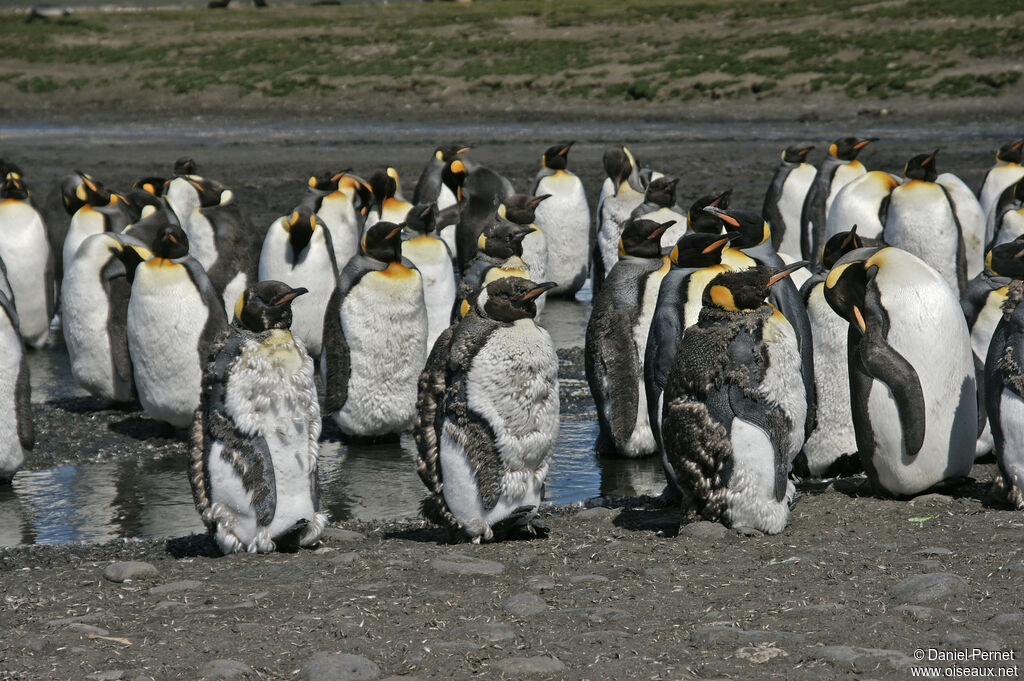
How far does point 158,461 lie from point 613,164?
18.9 ft

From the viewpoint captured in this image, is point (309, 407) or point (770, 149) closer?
point (309, 407)

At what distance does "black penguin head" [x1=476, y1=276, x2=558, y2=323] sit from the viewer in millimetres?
4777

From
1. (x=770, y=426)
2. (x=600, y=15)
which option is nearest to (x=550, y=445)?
(x=770, y=426)

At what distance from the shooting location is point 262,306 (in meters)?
4.74

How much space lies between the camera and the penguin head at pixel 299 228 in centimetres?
901

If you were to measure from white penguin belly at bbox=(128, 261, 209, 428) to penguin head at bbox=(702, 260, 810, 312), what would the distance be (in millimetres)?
3622

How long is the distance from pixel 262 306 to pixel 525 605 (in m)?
1.63

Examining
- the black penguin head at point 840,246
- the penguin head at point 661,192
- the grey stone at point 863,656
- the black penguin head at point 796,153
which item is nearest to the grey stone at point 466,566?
the grey stone at point 863,656

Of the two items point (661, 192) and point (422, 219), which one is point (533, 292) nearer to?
point (422, 219)

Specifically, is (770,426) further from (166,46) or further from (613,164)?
(166,46)

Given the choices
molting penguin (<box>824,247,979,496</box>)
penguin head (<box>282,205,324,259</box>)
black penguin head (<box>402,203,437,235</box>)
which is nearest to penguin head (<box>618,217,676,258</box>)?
molting penguin (<box>824,247,979,496</box>)

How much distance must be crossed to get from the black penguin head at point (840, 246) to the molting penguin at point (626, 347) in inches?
35.9

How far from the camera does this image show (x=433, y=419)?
496cm

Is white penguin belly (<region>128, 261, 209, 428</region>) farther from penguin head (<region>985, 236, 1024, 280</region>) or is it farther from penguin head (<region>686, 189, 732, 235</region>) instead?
penguin head (<region>985, 236, 1024, 280</region>)
